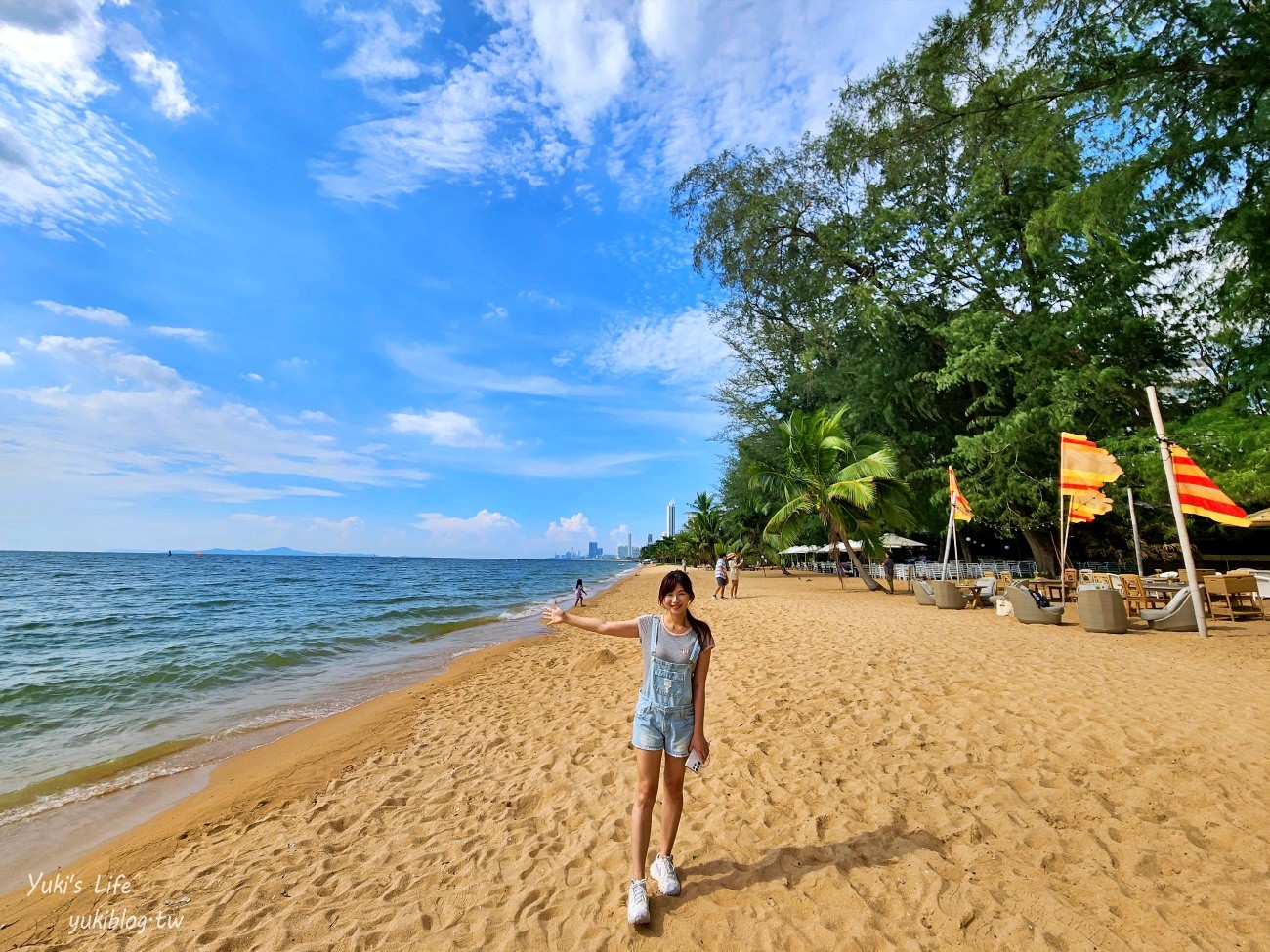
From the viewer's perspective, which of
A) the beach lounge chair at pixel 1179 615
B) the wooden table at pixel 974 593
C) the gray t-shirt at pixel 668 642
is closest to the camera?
the gray t-shirt at pixel 668 642

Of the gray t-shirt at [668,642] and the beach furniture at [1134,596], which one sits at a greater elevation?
the gray t-shirt at [668,642]

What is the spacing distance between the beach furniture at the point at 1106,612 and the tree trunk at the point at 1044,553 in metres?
11.7

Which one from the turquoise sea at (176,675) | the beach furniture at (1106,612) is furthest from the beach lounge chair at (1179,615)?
the turquoise sea at (176,675)

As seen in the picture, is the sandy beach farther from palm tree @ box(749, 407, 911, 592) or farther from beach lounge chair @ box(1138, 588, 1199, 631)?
palm tree @ box(749, 407, 911, 592)

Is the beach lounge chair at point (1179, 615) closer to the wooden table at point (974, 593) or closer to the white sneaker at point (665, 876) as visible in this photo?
the wooden table at point (974, 593)

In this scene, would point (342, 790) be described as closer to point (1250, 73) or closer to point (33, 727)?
point (33, 727)

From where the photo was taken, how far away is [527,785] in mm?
4414

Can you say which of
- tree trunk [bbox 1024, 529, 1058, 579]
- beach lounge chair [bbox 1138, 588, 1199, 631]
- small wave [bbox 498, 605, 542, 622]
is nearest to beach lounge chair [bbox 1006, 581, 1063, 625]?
beach lounge chair [bbox 1138, 588, 1199, 631]

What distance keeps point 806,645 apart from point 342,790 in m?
6.54

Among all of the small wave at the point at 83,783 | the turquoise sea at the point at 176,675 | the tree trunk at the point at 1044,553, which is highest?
the tree trunk at the point at 1044,553

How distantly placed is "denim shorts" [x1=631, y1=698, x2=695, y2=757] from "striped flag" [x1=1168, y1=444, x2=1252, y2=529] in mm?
10109

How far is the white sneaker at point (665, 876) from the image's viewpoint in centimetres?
282

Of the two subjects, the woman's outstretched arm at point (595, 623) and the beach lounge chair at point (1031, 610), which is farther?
the beach lounge chair at point (1031, 610)

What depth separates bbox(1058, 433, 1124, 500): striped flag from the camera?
10375 millimetres
